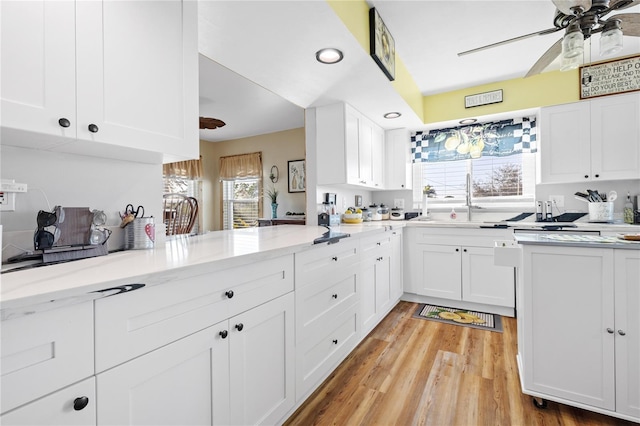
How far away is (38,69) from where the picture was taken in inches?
37.7

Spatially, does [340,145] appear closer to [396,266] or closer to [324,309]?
[396,266]

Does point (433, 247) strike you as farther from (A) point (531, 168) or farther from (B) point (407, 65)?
(B) point (407, 65)

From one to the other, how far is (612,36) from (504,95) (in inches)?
74.4

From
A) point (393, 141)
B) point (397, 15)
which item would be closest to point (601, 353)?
point (397, 15)

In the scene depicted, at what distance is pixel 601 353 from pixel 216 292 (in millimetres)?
1858

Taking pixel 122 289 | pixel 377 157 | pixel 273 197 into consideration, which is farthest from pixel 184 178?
pixel 122 289

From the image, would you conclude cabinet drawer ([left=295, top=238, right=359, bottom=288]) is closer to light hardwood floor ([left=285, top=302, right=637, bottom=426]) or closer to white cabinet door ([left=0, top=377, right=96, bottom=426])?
light hardwood floor ([left=285, top=302, right=637, bottom=426])

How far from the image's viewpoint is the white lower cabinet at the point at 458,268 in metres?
3.02

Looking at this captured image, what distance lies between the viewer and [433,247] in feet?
10.9

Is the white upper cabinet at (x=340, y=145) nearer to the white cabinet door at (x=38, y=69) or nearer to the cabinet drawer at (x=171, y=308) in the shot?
the cabinet drawer at (x=171, y=308)

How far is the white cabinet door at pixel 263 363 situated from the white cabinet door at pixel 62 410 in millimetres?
471

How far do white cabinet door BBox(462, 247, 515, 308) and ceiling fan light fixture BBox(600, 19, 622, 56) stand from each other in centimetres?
188

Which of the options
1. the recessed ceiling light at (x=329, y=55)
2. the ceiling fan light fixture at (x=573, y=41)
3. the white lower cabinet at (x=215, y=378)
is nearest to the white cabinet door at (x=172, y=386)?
the white lower cabinet at (x=215, y=378)

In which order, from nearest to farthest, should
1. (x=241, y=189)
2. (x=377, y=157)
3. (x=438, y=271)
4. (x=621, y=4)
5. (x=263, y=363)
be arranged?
1. (x=263, y=363)
2. (x=621, y=4)
3. (x=438, y=271)
4. (x=377, y=157)
5. (x=241, y=189)
